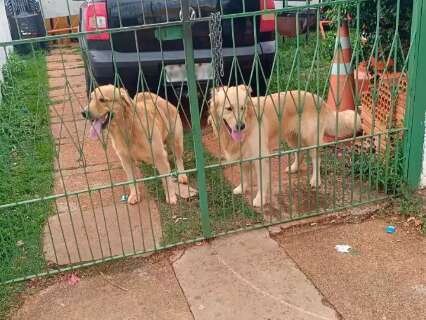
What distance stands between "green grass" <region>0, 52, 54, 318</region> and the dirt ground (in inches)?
76.4

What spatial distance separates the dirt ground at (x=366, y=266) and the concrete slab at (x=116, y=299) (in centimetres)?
93

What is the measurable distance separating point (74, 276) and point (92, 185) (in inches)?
63.4

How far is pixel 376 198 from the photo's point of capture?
4.09 m

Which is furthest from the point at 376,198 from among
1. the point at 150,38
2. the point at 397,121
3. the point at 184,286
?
the point at 150,38

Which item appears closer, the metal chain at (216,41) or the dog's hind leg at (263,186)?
the metal chain at (216,41)

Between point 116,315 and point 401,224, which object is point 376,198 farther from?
point 116,315

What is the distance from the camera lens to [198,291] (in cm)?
318

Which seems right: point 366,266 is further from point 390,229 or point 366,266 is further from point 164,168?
point 164,168

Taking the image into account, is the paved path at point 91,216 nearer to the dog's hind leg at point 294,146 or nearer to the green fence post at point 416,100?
the dog's hind leg at point 294,146

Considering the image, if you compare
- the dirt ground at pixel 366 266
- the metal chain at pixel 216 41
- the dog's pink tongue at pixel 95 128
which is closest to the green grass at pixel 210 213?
the dirt ground at pixel 366 266

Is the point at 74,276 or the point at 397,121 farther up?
the point at 397,121

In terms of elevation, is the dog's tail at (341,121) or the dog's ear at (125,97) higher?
the dog's ear at (125,97)

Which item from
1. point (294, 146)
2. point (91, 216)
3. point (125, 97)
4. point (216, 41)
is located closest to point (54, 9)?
Result: point (125, 97)

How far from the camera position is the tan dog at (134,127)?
3.69 meters
